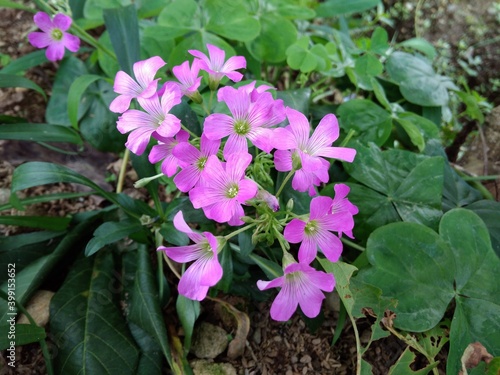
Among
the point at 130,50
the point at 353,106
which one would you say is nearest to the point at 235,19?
the point at 130,50

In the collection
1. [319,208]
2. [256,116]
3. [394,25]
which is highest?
[256,116]

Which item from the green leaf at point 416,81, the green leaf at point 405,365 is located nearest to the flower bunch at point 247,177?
the green leaf at point 405,365

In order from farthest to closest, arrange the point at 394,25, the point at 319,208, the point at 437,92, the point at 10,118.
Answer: the point at 394,25
the point at 437,92
the point at 10,118
the point at 319,208

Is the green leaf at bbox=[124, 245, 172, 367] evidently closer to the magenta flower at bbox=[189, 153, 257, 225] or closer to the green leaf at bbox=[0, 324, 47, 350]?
the green leaf at bbox=[0, 324, 47, 350]

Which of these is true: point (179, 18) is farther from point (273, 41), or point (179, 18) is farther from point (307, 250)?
point (307, 250)

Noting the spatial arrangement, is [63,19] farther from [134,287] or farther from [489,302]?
[489,302]

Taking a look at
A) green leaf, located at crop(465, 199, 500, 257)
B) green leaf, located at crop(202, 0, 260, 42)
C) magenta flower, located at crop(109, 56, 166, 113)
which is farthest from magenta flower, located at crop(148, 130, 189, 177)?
green leaf, located at crop(465, 199, 500, 257)

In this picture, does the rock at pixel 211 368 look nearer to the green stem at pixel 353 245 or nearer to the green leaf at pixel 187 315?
the green leaf at pixel 187 315
